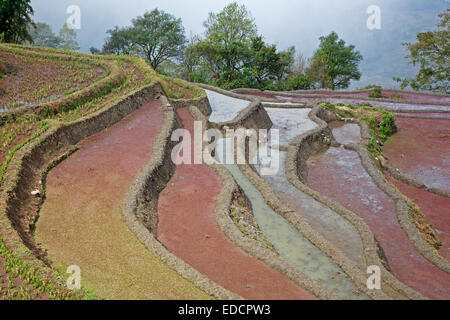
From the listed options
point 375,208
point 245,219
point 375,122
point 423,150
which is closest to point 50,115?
point 245,219

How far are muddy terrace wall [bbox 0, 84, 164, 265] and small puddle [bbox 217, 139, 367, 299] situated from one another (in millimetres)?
5909

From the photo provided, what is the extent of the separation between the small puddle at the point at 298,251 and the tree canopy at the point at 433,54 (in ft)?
99.0

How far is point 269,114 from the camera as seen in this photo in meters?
25.3

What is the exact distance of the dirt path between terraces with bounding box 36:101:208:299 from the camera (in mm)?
7644

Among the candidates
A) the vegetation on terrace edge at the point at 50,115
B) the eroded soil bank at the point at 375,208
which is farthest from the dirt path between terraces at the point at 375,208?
the vegetation on terrace edge at the point at 50,115

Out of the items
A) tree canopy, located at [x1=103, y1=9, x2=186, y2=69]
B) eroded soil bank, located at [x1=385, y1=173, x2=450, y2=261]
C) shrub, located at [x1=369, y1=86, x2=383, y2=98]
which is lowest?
eroded soil bank, located at [x1=385, y1=173, x2=450, y2=261]

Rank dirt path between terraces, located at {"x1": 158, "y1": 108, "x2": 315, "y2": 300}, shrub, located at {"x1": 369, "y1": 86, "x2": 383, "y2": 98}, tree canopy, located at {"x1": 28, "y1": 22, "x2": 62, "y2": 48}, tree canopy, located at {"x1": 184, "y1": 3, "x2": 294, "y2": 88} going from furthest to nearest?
A: tree canopy, located at {"x1": 28, "y1": 22, "x2": 62, "y2": 48}
tree canopy, located at {"x1": 184, "y1": 3, "x2": 294, "y2": 88}
shrub, located at {"x1": 369, "y1": 86, "x2": 383, "y2": 98}
dirt path between terraces, located at {"x1": 158, "y1": 108, "x2": 315, "y2": 300}

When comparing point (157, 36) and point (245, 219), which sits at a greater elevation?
point (157, 36)

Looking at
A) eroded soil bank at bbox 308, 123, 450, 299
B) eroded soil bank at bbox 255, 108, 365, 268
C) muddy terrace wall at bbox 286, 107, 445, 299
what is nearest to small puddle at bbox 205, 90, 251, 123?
eroded soil bank at bbox 255, 108, 365, 268

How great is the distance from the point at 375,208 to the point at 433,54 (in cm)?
2974

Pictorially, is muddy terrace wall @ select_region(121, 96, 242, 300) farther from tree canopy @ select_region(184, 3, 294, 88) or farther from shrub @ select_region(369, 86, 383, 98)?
tree canopy @ select_region(184, 3, 294, 88)

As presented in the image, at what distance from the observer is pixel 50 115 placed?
15.4m

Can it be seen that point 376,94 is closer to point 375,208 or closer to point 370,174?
point 370,174
